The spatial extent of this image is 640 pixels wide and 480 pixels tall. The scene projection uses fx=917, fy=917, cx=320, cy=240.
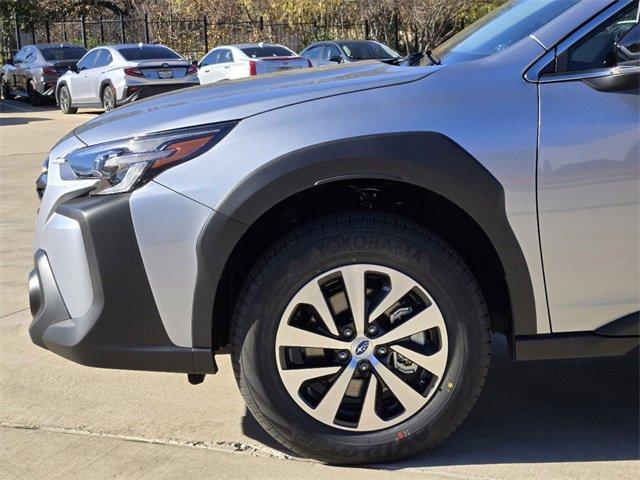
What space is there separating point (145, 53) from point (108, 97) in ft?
4.25

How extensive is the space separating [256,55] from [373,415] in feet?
58.3

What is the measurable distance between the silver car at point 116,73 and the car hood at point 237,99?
14.1m

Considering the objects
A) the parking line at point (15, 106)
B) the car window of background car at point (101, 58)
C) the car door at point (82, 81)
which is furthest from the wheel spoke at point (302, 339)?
the parking line at point (15, 106)

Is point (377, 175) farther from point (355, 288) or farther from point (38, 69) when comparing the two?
point (38, 69)

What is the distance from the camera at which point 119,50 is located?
19000 millimetres

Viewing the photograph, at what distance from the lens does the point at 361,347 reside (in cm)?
327

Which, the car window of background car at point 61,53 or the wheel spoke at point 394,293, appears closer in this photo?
the wheel spoke at point 394,293

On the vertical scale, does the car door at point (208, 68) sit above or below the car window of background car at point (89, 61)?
below

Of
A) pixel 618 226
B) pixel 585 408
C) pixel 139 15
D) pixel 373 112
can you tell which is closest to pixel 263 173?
pixel 373 112

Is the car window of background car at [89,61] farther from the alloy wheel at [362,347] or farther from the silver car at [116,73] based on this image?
the alloy wheel at [362,347]

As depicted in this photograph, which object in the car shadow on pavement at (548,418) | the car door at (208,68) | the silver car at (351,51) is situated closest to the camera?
the car shadow on pavement at (548,418)

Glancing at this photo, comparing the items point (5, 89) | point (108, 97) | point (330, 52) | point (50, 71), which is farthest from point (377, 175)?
point (5, 89)

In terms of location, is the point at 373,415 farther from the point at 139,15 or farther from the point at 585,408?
the point at 139,15

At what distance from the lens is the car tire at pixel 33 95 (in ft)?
73.9
